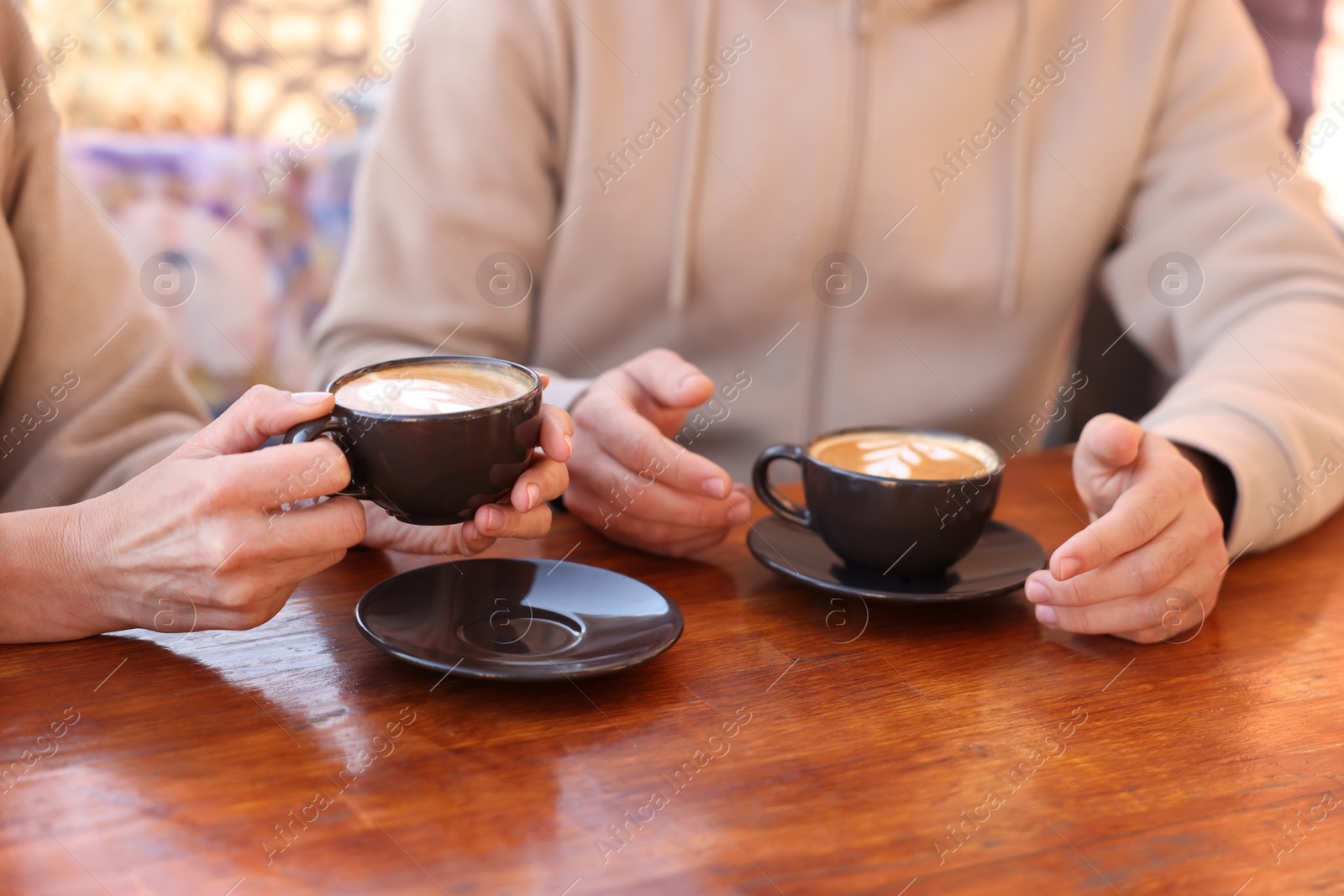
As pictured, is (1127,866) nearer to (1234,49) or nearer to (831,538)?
(831,538)

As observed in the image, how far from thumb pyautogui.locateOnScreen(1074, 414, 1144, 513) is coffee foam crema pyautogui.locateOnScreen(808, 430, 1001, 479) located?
0.30ft

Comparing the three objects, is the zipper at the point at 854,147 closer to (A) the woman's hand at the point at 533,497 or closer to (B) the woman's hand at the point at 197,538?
(A) the woman's hand at the point at 533,497

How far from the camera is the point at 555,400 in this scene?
3.63 feet

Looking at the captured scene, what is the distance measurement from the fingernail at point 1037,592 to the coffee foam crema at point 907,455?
0.31ft

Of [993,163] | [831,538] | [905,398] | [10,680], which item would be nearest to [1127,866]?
[831,538]

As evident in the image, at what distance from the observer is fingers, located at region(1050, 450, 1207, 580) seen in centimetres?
83

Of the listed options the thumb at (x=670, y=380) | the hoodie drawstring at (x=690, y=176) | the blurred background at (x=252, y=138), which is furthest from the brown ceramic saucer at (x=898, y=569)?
the blurred background at (x=252, y=138)

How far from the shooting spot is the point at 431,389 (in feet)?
2.52

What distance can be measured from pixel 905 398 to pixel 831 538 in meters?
0.63

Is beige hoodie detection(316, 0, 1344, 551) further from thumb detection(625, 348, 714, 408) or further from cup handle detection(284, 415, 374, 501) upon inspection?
cup handle detection(284, 415, 374, 501)

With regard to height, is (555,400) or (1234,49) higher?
(1234,49)

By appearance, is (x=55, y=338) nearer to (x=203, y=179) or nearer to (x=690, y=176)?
(x=690, y=176)

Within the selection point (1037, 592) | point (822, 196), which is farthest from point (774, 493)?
point (822, 196)

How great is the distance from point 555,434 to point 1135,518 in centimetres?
46
